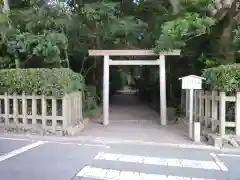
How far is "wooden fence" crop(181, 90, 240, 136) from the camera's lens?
8609 millimetres

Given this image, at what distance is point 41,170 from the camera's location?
5.78m

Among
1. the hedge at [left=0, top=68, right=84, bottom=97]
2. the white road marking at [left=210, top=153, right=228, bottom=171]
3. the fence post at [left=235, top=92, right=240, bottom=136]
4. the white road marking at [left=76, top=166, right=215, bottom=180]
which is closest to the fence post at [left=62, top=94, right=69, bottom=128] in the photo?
the hedge at [left=0, top=68, right=84, bottom=97]

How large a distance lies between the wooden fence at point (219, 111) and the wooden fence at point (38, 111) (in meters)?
4.65

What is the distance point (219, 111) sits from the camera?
29.2ft

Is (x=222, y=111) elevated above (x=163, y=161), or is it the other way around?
(x=222, y=111)

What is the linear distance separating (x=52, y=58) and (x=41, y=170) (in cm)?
671

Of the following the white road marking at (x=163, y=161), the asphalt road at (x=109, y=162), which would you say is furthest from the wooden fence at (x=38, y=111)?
the white road marking at (x=163, y=161)

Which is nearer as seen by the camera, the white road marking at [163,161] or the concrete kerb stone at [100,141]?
the white road marking at [163,161]

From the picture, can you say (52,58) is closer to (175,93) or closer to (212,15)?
(212,15)

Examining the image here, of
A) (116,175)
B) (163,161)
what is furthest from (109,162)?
(163,161)

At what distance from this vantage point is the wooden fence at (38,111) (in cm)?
1013

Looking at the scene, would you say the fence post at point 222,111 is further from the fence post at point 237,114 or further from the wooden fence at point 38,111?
the wooden fence at point 38,111

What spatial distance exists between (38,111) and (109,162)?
207 inches

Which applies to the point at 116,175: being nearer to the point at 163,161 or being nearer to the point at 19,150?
the point at 163,161
